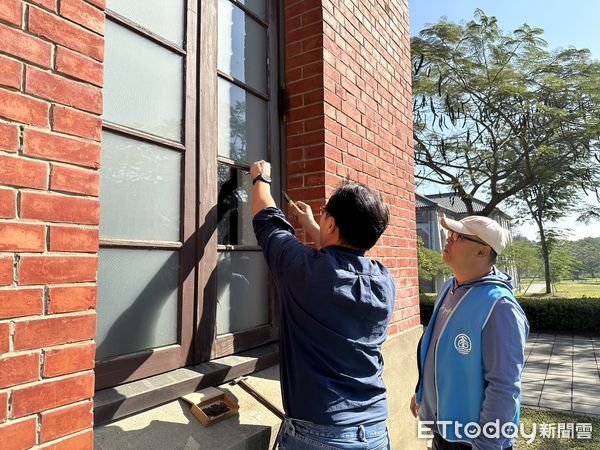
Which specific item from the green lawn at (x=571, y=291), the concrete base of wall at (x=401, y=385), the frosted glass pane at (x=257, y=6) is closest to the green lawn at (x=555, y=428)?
the concrete base of wall at (x=401, y=385)

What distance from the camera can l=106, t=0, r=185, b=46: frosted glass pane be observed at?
1892 mm

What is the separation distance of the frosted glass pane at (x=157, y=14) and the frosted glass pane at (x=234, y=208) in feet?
2.40

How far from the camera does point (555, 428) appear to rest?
4637 mm

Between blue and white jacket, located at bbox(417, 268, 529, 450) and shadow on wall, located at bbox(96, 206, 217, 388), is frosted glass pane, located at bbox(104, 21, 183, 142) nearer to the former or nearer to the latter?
shadow on wall, located at bbox(96, 206, 217, 388)

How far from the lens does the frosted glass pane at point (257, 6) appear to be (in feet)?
8.67

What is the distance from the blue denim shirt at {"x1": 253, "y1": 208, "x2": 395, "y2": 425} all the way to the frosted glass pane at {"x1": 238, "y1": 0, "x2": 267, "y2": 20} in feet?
5.73

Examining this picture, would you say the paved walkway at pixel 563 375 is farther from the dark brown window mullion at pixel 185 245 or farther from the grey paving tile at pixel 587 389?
the dark brown window mullion at pixel 185 245

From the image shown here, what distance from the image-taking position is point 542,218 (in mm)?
22078

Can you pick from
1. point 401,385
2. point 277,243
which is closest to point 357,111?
point 277,243

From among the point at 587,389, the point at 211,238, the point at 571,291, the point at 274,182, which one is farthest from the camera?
the point at 571,291

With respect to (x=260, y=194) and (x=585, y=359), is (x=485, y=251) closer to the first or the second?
(x=260, y=194)

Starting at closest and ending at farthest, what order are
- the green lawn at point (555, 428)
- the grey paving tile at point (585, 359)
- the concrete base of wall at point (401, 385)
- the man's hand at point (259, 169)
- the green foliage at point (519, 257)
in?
the man's hand at point (259, 169)
the concrete base of wall at point (401, 385)
the green lawn at point (555, 428)
the grey paving tile at point (585, 359)
the green foliage at point (519, 257)

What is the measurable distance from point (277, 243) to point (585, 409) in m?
5.73

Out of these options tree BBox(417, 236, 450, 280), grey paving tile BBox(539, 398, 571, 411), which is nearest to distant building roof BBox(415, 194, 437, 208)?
tree BBox(417, 236, 450, 280)
